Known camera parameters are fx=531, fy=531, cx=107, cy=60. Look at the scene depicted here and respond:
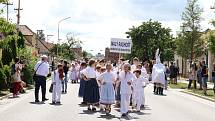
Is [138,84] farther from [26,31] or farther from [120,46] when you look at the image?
[26,31]

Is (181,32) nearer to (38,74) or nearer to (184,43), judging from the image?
(184,43)

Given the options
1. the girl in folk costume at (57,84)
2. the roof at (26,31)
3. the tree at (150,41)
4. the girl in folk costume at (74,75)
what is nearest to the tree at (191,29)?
the girl in folk costume at (74,75)

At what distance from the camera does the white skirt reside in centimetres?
1773

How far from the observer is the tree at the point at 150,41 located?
86.4 metres

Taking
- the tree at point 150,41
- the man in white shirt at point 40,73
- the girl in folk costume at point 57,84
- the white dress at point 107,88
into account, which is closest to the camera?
the white dress at point 107,88

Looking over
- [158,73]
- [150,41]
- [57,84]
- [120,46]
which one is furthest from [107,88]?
[150,41]

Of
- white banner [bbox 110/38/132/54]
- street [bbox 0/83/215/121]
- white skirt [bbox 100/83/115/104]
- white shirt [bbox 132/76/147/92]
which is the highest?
white banner [bbox 110/38/132/54]

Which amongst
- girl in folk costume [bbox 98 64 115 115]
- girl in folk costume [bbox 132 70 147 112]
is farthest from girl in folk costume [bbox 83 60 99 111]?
girl in folk costume [bbox 132 70 147 112]

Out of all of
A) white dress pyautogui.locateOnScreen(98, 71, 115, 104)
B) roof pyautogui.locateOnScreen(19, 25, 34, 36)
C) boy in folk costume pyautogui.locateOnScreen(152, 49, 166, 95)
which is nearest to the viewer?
white dress pyautogui.locateOnScreen(98, 71, 115, 104)

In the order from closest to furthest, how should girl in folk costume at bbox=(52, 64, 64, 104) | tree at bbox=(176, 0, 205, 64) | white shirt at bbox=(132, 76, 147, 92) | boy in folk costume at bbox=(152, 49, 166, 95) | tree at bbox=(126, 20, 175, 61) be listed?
white shirt at bbox=(132, 76, 147, 92) → girl in folk costume at bbox=(52, 64, 64, 104) → boy in folk costume at bbox=(152, 49, 166, 95) → tree at bbox=(176, 0, 205, 64) → tree at bbox=(126, 20, 175, 61)

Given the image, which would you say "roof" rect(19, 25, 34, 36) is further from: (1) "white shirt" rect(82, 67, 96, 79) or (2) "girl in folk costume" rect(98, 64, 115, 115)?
(2) "girl in folk costume" rect(98, 64, 115, 115)

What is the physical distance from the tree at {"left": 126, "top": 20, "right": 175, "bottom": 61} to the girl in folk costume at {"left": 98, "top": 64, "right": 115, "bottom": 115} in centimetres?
6760

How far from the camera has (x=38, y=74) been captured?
73.2 ft

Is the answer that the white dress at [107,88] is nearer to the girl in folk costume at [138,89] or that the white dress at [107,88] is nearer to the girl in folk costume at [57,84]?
the girl in folk costume at [138,89]
